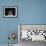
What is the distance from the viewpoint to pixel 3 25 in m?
4.62

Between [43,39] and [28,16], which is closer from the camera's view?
[43,39]

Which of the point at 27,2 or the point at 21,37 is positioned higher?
the point at 27,2

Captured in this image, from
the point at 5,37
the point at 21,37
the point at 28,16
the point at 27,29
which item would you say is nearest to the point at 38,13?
the point at 28,16

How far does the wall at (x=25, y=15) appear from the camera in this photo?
15.2 ft

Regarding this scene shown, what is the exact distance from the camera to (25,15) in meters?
4.65

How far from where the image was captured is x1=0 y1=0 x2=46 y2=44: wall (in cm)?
463

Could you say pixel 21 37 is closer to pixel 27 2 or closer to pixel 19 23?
pixel 19 23

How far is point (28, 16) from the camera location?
15.3 ft

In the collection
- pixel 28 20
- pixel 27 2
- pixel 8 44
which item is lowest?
pixel 8 44

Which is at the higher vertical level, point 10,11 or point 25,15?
point 10,11

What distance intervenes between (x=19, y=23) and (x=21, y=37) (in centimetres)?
47

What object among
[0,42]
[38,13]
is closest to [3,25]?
[0,42]

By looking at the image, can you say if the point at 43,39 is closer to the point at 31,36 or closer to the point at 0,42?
the point at 31,36

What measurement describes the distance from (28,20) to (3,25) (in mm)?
813
